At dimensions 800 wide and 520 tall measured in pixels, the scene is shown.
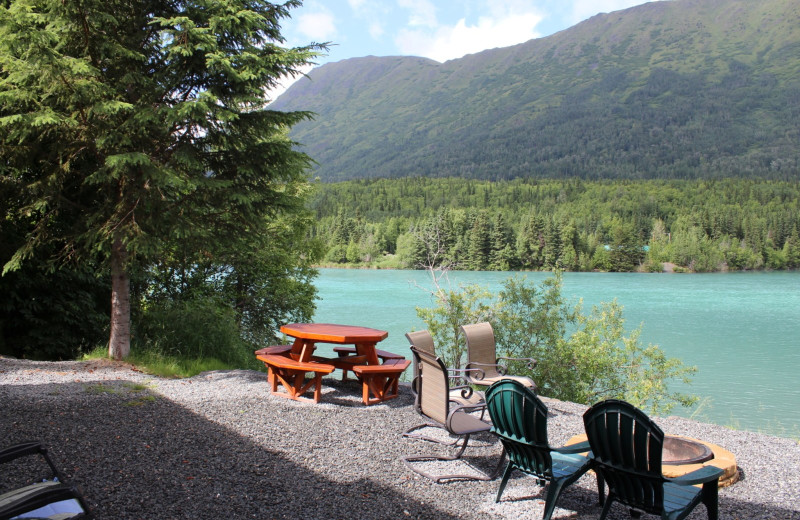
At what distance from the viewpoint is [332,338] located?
599 centimetres

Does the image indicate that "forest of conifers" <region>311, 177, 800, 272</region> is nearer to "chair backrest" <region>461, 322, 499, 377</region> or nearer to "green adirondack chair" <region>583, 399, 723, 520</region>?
"chair backrest" <region>461, 322, 499, 377</region>

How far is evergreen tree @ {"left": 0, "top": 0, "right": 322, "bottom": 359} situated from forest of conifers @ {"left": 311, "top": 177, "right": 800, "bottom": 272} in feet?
81.2

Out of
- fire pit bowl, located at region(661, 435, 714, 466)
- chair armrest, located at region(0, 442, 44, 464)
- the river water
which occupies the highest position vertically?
chair armrest, located at region(0, 442, 44, 464)

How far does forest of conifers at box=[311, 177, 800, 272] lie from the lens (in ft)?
209

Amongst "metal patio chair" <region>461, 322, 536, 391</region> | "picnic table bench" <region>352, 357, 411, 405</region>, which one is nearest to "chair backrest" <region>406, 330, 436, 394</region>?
"picnic table bench" <region>352, 357, 411, 405</region>

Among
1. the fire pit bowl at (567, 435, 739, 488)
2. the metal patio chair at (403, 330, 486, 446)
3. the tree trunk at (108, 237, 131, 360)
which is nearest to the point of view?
the fire pit bowl at (567, 435, 739, 488)

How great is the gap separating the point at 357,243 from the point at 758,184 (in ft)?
320

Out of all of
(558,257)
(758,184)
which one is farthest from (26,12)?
(758,184)

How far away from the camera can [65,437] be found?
13.7 ft

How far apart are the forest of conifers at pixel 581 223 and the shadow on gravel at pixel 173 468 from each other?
1088 inches

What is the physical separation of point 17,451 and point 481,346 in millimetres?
5005

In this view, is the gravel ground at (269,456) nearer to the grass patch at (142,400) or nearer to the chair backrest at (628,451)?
the grass patch at (142,400)

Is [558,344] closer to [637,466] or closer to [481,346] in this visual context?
[481,346]

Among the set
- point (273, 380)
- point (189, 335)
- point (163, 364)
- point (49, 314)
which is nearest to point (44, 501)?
point (273, 380)
